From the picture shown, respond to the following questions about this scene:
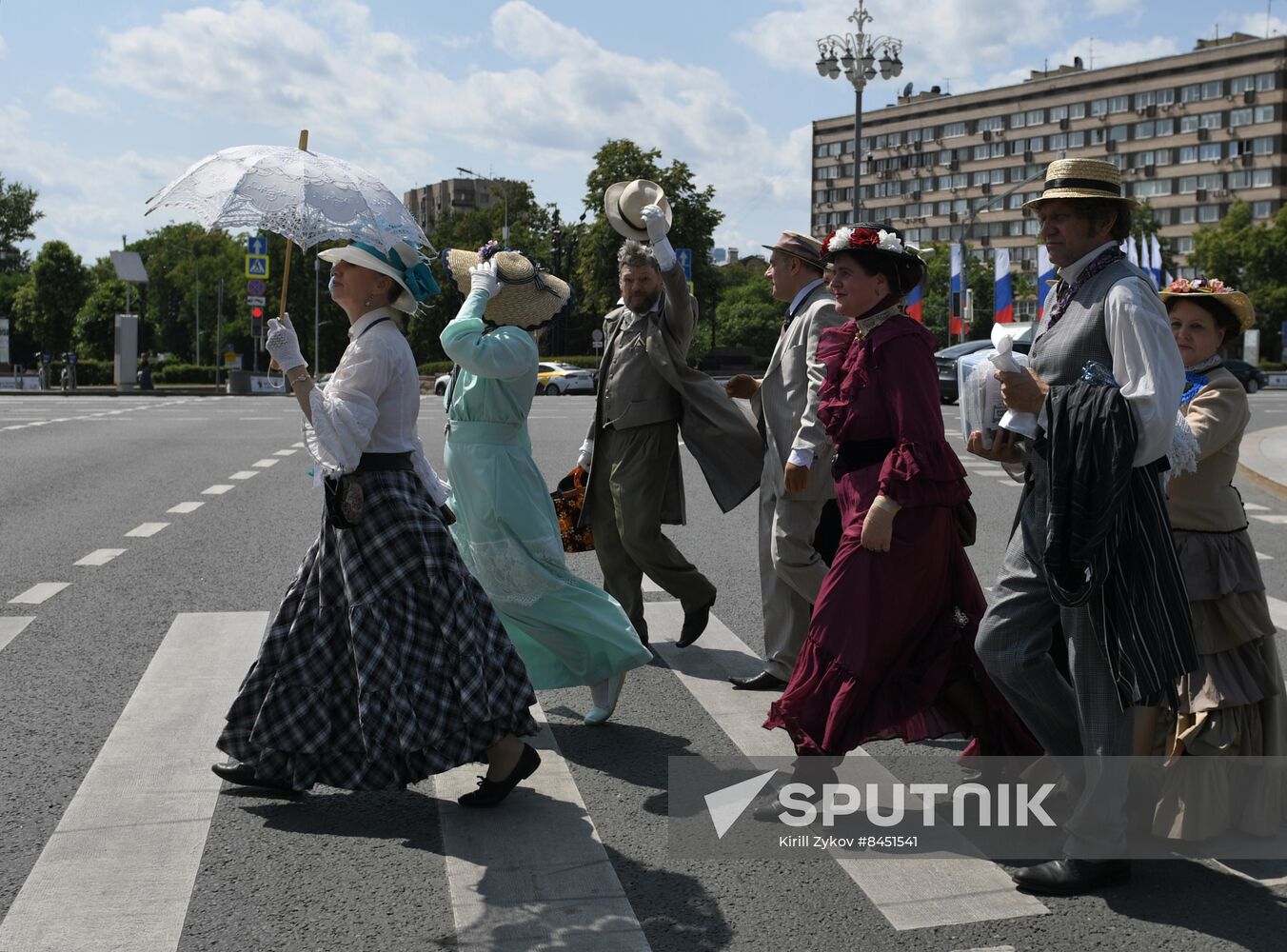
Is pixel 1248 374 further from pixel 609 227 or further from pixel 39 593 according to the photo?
pixel 39 593

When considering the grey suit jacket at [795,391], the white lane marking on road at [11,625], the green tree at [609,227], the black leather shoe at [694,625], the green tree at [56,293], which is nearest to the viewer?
the grey suit jacket at [795,391]

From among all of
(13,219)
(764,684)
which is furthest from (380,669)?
(13,219)

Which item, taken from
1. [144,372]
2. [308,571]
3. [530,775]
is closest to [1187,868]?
[530,775]

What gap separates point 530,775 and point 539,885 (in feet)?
3.42

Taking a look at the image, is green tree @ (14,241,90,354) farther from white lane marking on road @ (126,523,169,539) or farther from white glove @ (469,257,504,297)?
white glove @ (469,257,504,297)

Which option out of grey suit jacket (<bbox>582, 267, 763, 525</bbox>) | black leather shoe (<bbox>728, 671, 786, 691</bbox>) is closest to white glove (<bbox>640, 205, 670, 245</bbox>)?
grey suit jacket (<bbox>582, 267, 763, 525</bbox>)

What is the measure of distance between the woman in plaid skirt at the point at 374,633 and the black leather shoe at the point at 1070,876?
153 centimetres

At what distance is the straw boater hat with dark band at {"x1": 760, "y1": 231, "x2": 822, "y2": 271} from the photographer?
619 cm

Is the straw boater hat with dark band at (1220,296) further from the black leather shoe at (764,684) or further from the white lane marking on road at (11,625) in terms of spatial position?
the white lane marking on road at (11,625)

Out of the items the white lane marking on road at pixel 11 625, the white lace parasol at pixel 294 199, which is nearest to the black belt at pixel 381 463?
the white lace parasol at pixel 294 199

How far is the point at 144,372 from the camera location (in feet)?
184

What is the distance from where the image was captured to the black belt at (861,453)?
180 inches

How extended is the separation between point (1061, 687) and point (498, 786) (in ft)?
5.52

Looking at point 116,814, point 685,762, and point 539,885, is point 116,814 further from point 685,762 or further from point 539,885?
point 685,762
